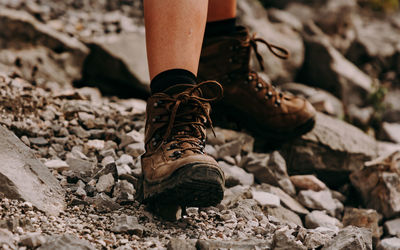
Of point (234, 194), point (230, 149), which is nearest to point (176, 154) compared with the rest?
point (234, 194)

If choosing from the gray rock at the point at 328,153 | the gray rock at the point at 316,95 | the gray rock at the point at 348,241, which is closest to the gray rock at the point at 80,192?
the gray rock at the point at 348,241

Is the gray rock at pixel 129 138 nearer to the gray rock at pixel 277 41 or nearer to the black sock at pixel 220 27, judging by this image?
the black sock at pixel 220 27

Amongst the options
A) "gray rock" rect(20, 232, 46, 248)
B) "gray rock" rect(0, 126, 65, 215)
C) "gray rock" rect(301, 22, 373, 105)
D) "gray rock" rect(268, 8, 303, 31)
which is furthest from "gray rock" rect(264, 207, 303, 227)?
"gray rock" rect(268, 8, 303, 31)

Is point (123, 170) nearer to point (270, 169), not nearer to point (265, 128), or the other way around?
point (270, 169)

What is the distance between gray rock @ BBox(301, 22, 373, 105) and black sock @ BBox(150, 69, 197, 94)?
4127 mm

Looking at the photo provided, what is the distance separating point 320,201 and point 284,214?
421mm

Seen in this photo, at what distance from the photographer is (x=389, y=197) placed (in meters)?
2.50

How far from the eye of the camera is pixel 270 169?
2.47m

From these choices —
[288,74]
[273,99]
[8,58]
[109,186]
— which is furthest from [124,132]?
[288,74]

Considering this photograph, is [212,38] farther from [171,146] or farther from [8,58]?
[8,58]

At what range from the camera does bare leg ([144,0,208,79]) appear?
1.72 metres

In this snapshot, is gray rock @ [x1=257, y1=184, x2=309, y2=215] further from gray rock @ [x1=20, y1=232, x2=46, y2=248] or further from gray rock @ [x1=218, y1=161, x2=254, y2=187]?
gray rock @ [x1=20, y1=232, x2=46, y2=248]

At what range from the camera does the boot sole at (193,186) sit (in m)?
1.43

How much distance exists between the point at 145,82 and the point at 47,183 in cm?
209
